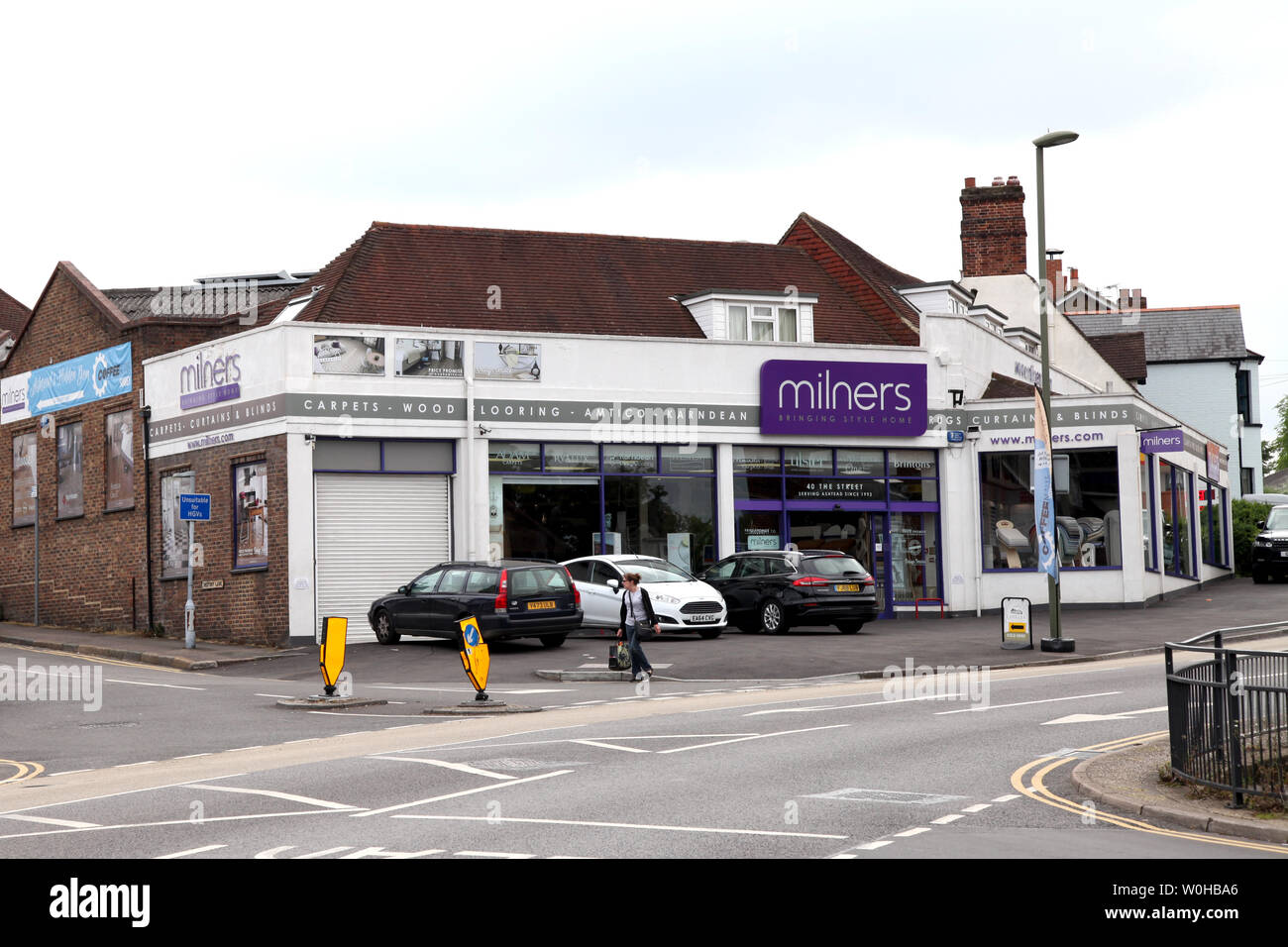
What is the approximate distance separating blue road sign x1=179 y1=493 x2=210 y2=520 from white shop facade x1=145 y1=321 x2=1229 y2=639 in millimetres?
1498

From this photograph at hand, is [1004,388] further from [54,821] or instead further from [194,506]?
[54,821]

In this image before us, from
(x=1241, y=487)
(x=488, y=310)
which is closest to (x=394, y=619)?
(x=488, y=310)

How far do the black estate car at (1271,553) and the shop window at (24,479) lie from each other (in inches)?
1234

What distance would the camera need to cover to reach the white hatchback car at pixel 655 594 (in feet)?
88.3

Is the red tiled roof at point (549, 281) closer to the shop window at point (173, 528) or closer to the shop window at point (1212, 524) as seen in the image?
the shop window at point (173, 528)

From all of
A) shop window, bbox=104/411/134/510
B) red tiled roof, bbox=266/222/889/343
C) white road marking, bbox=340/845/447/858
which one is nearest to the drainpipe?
shop window, bbox=104/411/134/510

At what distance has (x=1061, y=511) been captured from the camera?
113 ft

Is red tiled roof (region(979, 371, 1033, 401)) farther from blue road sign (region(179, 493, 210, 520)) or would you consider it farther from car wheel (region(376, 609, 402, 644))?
blue road sign (region(179, 493, 210, 520))

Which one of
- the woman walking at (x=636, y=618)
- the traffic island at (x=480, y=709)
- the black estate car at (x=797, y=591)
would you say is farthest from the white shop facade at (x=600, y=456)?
the traffic island at (x=480, y=709)

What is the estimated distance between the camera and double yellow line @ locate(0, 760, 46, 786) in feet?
46.3

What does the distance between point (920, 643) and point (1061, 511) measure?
935 cm

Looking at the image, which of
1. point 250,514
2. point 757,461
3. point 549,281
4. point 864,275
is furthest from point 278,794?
point 864,275
